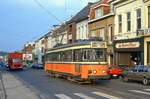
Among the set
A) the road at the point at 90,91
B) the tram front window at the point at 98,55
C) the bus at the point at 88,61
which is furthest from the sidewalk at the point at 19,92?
the tram front window at the point at 98,55

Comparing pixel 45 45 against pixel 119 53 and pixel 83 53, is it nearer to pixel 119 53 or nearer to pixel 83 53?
pixel 119 53

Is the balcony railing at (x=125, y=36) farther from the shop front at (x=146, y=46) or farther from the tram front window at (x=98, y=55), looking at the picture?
the tram front window at (x=98, y=55)

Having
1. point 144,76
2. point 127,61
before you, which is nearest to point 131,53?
point 127,61

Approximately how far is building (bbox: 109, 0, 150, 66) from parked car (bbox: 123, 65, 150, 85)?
8.84 meters

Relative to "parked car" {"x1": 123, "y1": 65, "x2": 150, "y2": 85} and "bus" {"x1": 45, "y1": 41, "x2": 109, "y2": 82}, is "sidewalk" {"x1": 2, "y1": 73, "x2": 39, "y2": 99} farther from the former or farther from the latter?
"parked car" {"x1": 123, "y1": 65, "x2": 150, "y2": 85}

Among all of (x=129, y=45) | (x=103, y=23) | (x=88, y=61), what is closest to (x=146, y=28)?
(x=129, y=45)

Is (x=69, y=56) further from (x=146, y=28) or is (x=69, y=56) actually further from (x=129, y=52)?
(x=129, y=52)

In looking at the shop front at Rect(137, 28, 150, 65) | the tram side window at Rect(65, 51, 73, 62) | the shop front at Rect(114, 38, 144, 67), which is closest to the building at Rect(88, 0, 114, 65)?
the shop front at Rect(114, 38, 144, 67)

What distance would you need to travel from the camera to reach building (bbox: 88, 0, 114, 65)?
56.1m

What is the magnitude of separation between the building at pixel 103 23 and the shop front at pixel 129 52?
4.29ft

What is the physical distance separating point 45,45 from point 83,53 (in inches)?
3509

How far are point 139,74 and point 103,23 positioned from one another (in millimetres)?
25697

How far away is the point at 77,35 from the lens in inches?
3029

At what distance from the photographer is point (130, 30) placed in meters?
49.8
